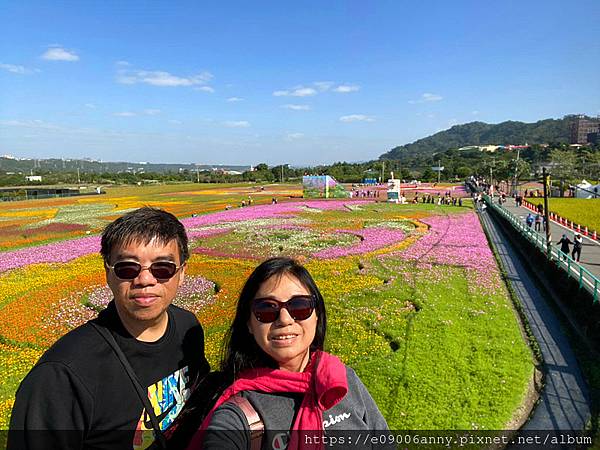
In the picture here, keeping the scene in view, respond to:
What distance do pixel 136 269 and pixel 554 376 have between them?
32.3ft

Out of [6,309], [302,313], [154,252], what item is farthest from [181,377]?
[6,309]

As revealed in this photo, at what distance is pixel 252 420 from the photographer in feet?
7.06

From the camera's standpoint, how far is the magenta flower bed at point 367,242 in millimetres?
20828

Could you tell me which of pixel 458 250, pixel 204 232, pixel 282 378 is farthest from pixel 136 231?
pixel 204 232

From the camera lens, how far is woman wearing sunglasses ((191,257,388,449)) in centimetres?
215

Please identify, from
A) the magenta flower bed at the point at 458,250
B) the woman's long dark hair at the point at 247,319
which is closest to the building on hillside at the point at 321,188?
the magenta flower bed at the point at 458,250

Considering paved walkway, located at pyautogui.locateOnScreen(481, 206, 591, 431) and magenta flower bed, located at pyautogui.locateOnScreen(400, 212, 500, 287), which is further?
magenta flower bed, located at pyautogui.locateOnScreen(400, 212, 500, 287)

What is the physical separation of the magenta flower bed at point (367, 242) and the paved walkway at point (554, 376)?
7.64 m

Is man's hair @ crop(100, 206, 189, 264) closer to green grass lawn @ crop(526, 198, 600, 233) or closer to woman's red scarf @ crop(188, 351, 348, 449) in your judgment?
woman's red scarf @ crop(188, 351, 348, 449)

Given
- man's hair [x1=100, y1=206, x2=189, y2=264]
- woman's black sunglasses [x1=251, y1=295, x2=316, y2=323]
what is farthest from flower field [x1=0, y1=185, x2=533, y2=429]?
man's hair [x1=100, y1=206, x2=189, y2=264]

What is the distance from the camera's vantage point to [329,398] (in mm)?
2299

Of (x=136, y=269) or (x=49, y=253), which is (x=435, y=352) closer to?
(x=136, y=269)

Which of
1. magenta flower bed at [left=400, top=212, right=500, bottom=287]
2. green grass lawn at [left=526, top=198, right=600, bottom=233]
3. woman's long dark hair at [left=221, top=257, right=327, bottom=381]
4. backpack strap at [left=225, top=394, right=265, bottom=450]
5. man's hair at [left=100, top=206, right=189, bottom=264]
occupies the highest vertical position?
man's hair at [left=100, top=206, right=189, bottom=264]

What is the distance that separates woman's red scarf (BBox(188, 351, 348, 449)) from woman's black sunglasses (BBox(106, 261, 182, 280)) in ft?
3.09
